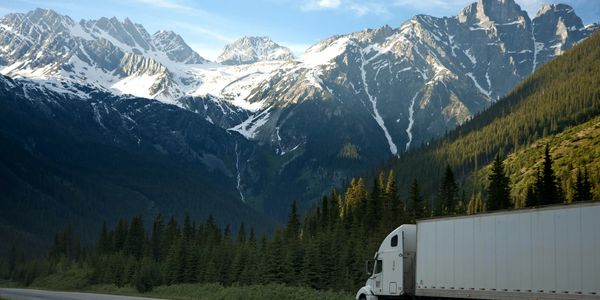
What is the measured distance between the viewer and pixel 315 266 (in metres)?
84.9

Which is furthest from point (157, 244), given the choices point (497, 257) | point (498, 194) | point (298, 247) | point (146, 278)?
point (497, 257)

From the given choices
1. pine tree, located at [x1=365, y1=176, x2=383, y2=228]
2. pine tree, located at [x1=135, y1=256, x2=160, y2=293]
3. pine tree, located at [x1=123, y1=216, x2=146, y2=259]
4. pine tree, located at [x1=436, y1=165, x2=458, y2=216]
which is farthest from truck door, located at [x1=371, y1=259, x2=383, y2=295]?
pine tree, located at [x1=123, y1=216, x2=146, y2=259]

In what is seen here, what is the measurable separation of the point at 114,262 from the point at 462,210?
57.8 m

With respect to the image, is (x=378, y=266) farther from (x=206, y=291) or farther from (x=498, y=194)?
(x=498, y=194)

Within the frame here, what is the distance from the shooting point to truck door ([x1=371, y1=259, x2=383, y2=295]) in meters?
40.5

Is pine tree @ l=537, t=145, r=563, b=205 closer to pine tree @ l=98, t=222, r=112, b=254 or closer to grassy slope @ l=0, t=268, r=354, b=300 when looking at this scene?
grassy slope @ l=0, t=268, r=354, b=300

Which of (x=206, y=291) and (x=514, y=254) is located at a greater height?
(x=514, y=254)

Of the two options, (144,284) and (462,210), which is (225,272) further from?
(462,210)

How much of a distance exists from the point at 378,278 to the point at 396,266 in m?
2.06

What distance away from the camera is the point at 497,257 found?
1257 inches

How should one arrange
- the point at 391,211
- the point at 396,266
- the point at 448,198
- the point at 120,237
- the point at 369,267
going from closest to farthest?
1. the point at 396,266
2. the point at 369,267
3. the point at 391,211
4. the point at 448,198
5. the point at 120,237

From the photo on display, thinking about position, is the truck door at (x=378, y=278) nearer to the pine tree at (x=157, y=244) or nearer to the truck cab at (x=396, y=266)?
the truck cab at (x=396, y=266)

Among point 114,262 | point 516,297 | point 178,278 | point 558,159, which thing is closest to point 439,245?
point 516,297

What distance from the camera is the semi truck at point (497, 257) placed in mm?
27625
